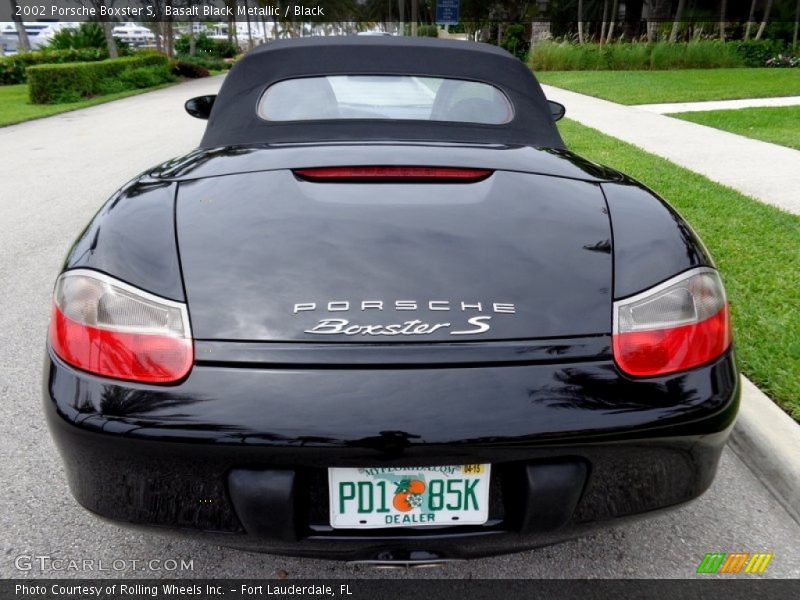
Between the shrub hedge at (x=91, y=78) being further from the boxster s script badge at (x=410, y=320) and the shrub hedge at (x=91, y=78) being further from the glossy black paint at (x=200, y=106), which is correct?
the boxster s script badge at (x=410, y=320)

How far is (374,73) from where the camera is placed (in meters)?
3.12

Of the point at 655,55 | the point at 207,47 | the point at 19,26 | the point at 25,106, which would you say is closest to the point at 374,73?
the point at 25,106

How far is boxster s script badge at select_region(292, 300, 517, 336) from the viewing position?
1588 mm

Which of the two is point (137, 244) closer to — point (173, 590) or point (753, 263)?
point (173, 590)

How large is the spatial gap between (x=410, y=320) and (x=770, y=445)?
67.9 inches

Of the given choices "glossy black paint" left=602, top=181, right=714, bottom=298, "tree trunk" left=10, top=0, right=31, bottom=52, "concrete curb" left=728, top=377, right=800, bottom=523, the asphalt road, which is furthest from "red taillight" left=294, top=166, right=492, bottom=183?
"tree trunk" left=10, top=0, right=31, bottom=52

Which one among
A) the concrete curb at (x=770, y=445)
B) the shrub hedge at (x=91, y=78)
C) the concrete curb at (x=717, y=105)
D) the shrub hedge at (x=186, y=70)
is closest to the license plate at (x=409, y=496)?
the concrete curb at (x=770, y=445)

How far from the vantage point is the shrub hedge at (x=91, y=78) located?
64.9 feet

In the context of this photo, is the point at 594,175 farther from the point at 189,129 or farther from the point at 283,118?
the point at 189,129

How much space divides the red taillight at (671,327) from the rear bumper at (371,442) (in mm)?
44

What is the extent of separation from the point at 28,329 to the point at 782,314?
4060 millimetres

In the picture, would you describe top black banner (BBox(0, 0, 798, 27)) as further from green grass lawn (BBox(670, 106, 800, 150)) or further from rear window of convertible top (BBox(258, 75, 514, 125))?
rear window of convertible top (BBox(258, 75, 514, 125))

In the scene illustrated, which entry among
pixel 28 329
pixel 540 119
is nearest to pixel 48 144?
pixel 28 329

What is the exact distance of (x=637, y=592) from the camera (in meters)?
2.00
